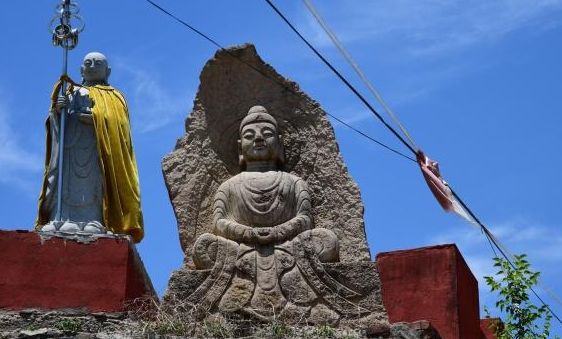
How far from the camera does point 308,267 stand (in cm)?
1628

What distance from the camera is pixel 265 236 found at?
53.9ft

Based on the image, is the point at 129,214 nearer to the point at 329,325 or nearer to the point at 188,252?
the point at 188,252

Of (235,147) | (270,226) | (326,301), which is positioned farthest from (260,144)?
(326,301)

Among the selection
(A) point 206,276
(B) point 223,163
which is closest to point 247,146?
(B) point 223,163

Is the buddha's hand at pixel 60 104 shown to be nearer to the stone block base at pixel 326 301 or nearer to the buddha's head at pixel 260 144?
the buddha's head at pixel 260 144

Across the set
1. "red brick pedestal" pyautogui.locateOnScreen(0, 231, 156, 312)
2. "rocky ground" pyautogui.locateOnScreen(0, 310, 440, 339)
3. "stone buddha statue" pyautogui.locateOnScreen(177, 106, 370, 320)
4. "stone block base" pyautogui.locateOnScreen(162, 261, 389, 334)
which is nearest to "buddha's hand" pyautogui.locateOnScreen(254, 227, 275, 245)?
"stone buddha statue" pyautogui.locateOnScreen(177, 106, 370, 320)

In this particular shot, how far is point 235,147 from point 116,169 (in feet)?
4.18

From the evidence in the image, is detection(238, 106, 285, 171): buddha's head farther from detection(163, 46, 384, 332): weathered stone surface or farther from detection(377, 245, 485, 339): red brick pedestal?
detection(377, 245, 485, 339): red brick pedestal

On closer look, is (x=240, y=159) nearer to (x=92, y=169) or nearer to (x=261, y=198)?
(x=261, y=198)

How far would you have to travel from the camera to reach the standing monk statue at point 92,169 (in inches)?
661

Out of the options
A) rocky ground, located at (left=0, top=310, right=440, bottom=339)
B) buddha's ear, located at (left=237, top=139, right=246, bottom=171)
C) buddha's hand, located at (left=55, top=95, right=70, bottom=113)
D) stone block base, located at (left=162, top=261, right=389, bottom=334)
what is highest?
buddha's hand, located at (left=55, top=95, right=70, bottom=113)

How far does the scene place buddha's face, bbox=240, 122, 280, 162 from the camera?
56.5 ft

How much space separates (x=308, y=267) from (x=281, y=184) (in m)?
1.00

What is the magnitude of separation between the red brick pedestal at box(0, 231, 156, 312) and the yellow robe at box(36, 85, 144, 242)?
504 millimetres
